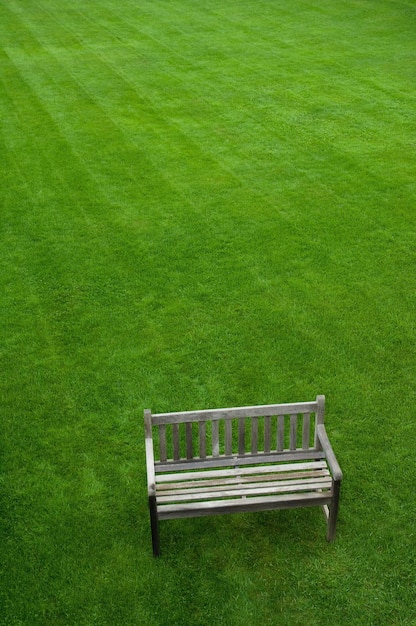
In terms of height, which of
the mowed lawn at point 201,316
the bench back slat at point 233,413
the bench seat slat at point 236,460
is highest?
the bench back slat at point 233,413

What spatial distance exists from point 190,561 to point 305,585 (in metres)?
1.05

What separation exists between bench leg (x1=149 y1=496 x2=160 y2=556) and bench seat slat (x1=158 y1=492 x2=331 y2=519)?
0.35 feet

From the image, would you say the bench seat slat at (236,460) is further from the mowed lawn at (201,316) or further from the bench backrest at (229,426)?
the mowed lawn at (201,316)

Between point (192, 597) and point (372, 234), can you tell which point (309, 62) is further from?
point (192, 597)

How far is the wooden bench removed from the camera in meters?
6.29

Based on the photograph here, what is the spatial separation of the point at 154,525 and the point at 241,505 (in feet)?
2.63

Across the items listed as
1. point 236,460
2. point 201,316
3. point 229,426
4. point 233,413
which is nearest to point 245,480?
point 236,460

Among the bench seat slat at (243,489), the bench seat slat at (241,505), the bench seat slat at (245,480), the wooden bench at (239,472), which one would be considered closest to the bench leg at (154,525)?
the wooden bench at (239,472)

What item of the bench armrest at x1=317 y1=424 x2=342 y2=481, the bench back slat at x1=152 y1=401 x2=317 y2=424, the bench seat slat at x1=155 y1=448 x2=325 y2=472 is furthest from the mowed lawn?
the bench back slat at x1=152 y1=401 x2=317 y2=424

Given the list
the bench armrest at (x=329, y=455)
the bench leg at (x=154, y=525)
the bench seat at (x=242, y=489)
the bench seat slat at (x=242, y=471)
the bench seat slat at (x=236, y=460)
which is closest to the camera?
the bench leg at (x=154, y=525)

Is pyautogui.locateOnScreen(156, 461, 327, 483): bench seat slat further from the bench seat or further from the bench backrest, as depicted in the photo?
the bench backrest

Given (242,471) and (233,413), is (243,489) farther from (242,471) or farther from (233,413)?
(233,413)

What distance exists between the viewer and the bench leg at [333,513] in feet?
20.3

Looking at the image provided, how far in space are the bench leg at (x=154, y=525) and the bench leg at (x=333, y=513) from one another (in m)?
1.58
